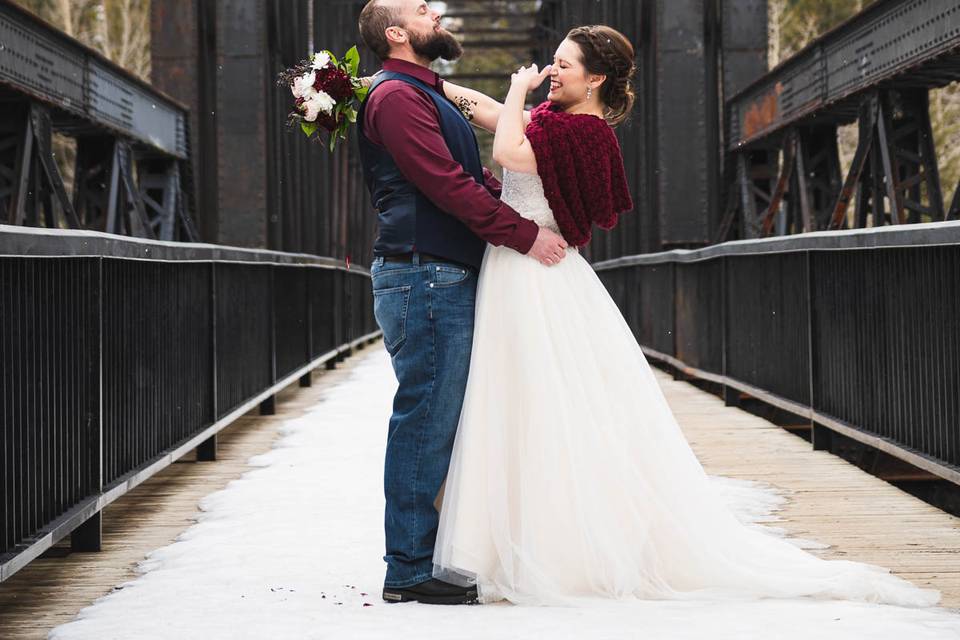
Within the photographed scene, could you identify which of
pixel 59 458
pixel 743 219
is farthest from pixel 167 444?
pixel 743 219

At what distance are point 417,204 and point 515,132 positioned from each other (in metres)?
0.38

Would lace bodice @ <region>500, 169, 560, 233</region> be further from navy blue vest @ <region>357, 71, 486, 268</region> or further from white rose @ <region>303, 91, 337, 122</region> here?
white rose @ <region>303, 91, 337, 122</region>

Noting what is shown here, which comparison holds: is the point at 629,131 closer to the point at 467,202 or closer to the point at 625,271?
the point at 625,271

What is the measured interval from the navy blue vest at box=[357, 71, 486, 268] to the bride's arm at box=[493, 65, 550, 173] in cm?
13

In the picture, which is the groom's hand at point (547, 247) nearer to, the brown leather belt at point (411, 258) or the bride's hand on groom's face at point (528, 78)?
the brown leather belt at point (411, 258)

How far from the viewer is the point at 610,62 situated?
15.7 feet

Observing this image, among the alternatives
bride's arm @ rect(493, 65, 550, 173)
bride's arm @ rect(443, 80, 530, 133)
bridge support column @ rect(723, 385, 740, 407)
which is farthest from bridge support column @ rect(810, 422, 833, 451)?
bride's arm @ rect(493, 65, 550, 173)

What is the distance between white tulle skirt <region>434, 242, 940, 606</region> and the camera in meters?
4.52

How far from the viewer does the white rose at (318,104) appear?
4.96 meters

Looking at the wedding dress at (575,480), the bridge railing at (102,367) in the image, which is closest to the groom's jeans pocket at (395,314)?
the wedding dress at (575,480)

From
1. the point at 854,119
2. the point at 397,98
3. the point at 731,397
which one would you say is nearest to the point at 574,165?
the point at 397,98

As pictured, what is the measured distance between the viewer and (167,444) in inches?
274

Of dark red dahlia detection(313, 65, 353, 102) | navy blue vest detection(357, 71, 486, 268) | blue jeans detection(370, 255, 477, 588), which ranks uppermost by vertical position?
dark red dahlia detection(313, 65, 353, 102)

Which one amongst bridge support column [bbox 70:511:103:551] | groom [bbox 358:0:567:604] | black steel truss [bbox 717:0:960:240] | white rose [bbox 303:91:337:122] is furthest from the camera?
black steel truss [bbox 717:0:960:240]
